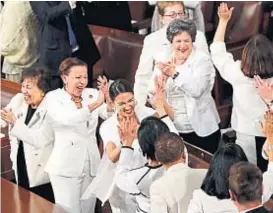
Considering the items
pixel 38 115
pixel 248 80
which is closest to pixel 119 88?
pixel 38 115

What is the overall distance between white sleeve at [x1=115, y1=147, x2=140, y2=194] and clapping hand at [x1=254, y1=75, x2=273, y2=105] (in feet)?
2.33

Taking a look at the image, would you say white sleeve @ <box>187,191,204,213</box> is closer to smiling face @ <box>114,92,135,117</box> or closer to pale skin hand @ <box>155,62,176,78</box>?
smiling face @ <box>114,92,135,117</box>

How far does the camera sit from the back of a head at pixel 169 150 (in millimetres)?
2840

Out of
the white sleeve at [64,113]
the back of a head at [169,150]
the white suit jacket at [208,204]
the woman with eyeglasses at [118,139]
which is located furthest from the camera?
the white sleeve at [64,113]

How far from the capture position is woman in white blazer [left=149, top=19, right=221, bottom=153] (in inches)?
145

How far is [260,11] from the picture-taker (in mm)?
5262

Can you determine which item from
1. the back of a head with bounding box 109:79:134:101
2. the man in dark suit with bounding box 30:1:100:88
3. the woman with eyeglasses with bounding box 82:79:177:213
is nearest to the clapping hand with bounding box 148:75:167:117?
the woman with eyeglasses with bounding box 82:79:177:213

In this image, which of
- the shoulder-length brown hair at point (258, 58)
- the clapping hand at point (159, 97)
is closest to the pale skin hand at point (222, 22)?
the shoulder-length brown hair at point (258, 58)

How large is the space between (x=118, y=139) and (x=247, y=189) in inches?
36.4

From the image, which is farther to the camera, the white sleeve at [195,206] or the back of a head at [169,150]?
the back of a head at [169,150]

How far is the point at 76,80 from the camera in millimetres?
3549

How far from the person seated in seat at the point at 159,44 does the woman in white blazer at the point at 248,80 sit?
0.17m

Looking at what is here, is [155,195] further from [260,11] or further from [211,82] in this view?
[260,11]

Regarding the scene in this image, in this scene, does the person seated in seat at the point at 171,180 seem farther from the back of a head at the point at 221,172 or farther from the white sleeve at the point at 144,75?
the white sleeve at the point at 144,75
